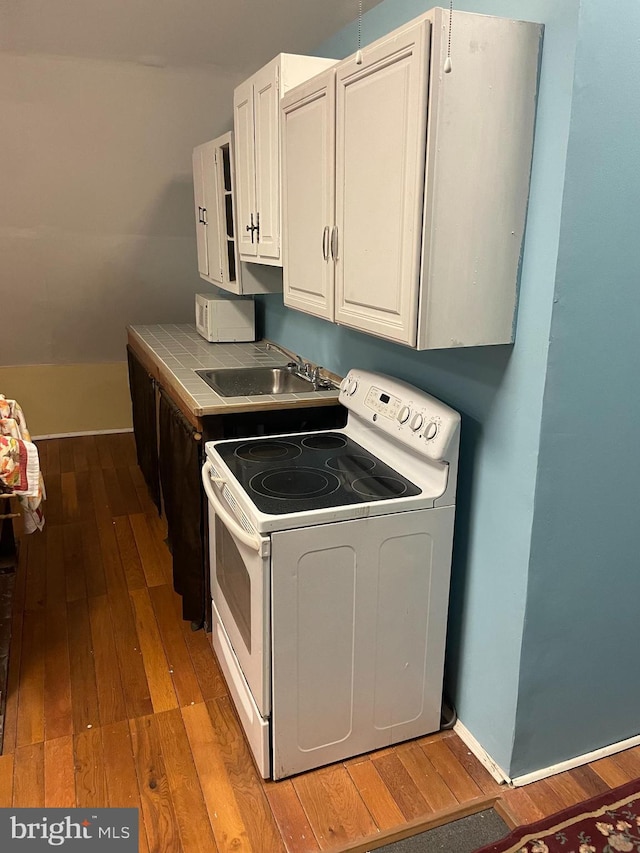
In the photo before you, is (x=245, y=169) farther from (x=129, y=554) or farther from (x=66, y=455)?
(x=66, y=455)

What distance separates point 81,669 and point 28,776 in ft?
1.63

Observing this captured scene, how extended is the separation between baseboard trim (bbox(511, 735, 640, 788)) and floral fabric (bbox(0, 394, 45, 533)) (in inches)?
67.9

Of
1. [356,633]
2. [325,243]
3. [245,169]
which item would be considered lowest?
[356,633]

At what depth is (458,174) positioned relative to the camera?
1.50m

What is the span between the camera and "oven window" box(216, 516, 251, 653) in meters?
1.89

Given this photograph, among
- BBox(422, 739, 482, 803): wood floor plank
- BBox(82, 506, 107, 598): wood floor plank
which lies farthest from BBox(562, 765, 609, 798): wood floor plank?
BBox(82, 506, 107, 598): wood floor plank

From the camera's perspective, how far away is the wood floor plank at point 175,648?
7.29 feet

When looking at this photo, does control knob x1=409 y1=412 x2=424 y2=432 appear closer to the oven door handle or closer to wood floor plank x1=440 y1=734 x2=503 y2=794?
the oven door handle

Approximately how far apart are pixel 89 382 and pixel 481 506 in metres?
3.63

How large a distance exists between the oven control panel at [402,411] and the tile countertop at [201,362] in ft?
0.93

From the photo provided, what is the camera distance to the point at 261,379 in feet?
10.0

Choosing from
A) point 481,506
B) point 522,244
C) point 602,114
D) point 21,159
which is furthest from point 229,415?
point 21,159

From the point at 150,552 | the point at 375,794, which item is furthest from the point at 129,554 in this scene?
the point at 375,794

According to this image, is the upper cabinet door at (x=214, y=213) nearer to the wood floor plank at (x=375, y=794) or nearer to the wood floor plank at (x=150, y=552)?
the wood floor plank at (x=150, y=552)
